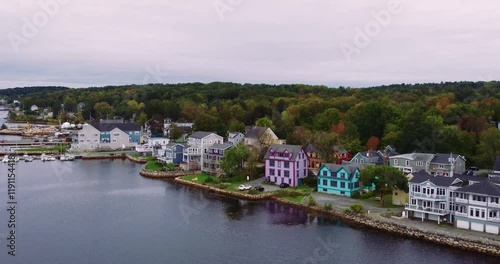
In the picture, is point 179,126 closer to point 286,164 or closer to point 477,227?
point 286,164

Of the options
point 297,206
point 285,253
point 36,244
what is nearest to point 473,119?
point 297,206

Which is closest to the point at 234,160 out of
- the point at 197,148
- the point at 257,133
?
the point at 197,148

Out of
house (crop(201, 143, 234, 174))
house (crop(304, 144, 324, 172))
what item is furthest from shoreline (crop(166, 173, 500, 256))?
house (crop(201, 143, 234, 174))

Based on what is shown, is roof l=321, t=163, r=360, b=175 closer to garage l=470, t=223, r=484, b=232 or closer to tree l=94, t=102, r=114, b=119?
garage l=470, t=223, r=484, b=232

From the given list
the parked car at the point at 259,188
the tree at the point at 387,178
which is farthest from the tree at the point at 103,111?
the tree at the point at 387,178

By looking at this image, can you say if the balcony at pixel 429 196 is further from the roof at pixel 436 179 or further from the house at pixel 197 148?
the house at pixel 197 148
